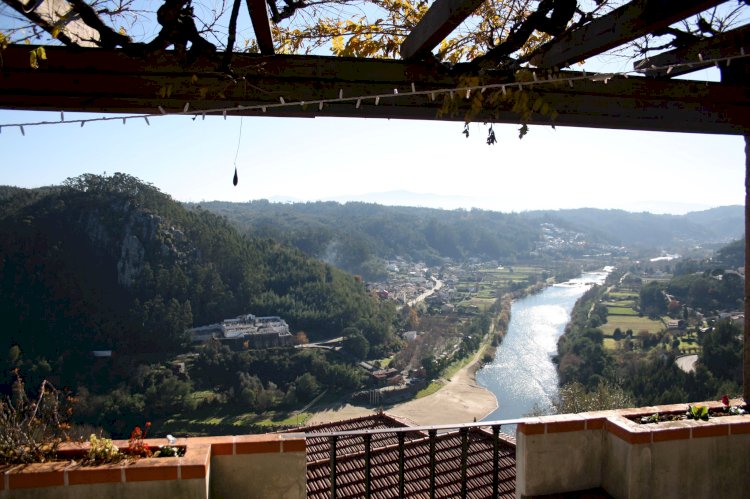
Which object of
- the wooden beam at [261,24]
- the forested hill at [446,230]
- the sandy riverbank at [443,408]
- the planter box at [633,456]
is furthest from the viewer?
the forested hill at [446,230]

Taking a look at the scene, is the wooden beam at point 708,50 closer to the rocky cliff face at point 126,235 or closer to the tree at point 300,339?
the tree at point 300,339

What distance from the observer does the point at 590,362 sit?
88.1ft

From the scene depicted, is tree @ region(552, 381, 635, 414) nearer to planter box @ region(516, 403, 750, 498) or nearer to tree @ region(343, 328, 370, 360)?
planter box @ region(516, 403, 750, 498)

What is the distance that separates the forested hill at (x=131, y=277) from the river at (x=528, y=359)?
8639mm

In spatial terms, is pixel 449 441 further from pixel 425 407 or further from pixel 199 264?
pixel 199 264

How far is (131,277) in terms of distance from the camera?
110ft

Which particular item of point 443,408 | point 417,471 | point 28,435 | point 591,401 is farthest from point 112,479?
point 443,408

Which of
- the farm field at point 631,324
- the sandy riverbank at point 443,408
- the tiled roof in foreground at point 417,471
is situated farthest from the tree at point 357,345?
the tiled roof in foreground at point 417,471

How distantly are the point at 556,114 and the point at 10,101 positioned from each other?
1578 millimetres

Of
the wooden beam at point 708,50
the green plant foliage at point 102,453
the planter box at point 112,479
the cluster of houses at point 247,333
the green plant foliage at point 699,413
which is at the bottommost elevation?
the cluster of houses at point 247,333

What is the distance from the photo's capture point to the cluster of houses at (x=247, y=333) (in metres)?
32.4

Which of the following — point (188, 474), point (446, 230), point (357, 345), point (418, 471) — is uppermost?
point (188, 474)

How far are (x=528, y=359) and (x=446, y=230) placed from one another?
146 feet

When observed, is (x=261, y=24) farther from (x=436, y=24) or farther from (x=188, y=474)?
(x=188, y=474)
